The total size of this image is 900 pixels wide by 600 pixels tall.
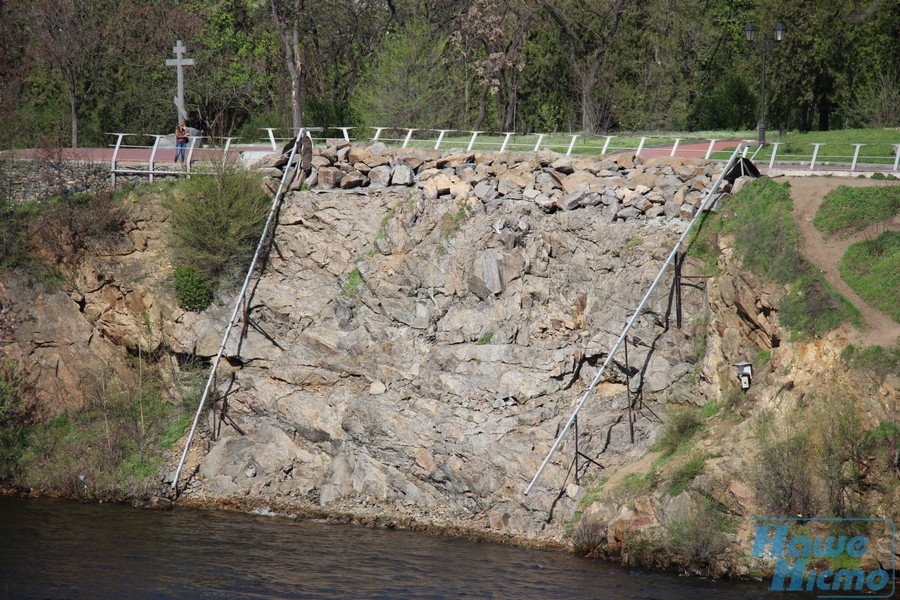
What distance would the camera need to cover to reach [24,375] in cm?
3055

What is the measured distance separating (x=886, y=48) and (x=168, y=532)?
38.2 metres

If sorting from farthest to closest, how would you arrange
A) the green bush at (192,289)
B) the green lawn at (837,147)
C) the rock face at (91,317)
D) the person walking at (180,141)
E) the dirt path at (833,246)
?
the person walking at (180,141)
the green lawn at (837,147)
the rock face at (91,317)
the green bush at (192,289)
the dirt path at (833,246)

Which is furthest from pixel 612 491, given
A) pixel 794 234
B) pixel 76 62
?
pixel 76 62

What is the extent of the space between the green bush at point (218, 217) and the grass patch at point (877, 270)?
54.7 ft

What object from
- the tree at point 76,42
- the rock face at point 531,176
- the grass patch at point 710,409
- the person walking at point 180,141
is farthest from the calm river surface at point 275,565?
the tree at point 76,42

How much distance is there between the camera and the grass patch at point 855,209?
24.5m

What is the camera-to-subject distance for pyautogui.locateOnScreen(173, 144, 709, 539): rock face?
25609 millimetres

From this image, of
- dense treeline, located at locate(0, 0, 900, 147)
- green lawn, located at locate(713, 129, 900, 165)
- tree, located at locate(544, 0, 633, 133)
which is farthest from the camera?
tree, located at locate(544, 0, 633, 133)

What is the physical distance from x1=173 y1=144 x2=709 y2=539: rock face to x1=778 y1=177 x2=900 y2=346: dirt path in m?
2.72

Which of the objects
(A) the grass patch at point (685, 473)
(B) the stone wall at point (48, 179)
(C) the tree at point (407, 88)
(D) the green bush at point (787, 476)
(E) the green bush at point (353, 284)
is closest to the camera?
(D) the green bush at point (787, 476)

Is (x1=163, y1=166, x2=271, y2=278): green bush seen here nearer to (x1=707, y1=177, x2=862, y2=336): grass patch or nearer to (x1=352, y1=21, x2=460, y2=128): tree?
(x1=352, y1=21, x2=460, y2=128): tree

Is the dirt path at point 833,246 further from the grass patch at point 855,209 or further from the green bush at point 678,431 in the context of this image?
the green bush at point 678,431

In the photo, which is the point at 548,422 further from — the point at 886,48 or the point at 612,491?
the point at 886,48

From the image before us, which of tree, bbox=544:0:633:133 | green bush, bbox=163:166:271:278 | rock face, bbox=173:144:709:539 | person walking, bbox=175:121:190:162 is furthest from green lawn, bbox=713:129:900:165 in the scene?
person walking, bbox=175:121:190:162
